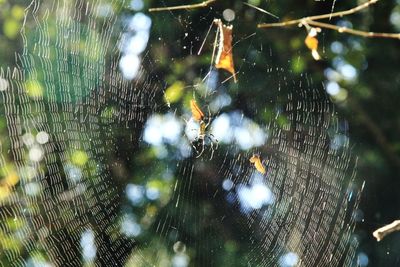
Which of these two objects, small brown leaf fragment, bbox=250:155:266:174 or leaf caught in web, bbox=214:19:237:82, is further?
small brown leaf fragment, bbox=250:155:266:174

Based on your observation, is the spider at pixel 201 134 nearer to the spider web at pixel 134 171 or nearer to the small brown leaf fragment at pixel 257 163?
the spider web at pixel 134 171

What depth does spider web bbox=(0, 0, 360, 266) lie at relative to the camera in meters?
2.64

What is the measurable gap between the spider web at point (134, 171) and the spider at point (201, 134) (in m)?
0.05

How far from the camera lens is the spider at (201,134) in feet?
8.58

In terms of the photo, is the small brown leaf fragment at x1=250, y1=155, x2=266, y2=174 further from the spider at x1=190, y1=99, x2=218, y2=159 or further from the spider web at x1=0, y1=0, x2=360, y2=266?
the spider at x1=190, y1=99, x2=218, y2=159

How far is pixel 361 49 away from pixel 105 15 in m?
1.80

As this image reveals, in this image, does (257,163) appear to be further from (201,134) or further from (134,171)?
(134,171)

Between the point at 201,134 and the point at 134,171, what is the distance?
0.86 metres

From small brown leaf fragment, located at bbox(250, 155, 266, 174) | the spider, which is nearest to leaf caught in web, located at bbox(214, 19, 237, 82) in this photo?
the spider

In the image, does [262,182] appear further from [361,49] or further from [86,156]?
[361,49]

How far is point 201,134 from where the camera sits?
107 inches

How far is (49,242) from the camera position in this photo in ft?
8.85

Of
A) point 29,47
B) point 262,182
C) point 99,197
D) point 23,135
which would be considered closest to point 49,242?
point 99,197

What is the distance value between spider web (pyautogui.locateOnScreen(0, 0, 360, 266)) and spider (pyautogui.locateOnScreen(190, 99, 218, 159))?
0.16ft
